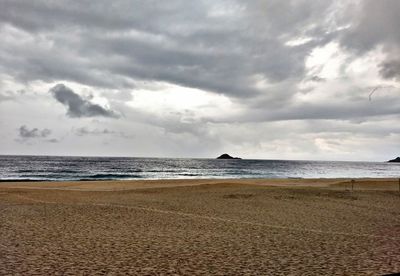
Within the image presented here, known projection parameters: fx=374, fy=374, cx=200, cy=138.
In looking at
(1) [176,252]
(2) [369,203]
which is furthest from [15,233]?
(2) [369,203]

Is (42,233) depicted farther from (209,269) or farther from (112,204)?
(112,204)

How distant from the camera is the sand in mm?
9094

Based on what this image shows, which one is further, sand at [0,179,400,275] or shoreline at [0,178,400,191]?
shoreline at [0,178,400,191]

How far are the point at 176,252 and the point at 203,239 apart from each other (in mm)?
2080

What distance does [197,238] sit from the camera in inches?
498

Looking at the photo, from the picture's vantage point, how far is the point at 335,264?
9500 mm

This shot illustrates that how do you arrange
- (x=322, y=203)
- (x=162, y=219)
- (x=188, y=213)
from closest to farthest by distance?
(x=162, y=219), (x=188, y=213), (x=322, y=203)

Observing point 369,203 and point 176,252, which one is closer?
point 176,252

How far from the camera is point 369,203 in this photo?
77.8ft

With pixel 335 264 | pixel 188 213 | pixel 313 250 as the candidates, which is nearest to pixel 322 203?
pixel 188 213

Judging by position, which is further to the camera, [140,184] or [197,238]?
[140,184]

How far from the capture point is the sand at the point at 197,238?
909 centimetres

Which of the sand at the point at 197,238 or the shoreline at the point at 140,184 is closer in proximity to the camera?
the sand at the point at 197,238

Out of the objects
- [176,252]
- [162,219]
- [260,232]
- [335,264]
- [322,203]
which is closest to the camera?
[335,264]
